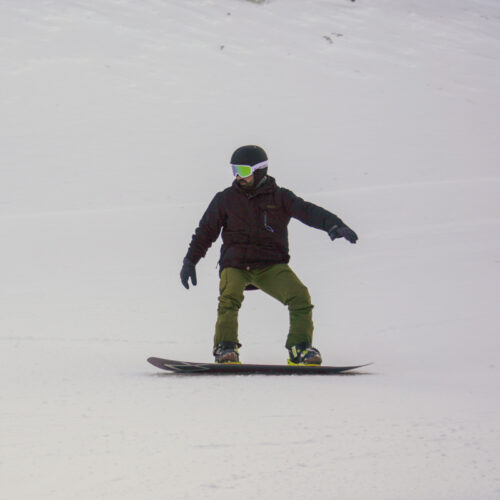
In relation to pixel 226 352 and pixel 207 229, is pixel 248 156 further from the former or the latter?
pixel 226 352

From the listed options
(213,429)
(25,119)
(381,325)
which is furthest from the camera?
(25,119)

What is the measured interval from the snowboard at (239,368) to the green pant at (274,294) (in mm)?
203

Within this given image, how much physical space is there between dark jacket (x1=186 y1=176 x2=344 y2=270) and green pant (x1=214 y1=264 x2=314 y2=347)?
6cm

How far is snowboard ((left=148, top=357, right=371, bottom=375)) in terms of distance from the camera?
5.00 metres

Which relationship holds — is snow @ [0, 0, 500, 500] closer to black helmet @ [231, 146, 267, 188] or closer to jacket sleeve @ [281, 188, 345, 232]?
jacket sleeve @ [281, 188, 345, 232]

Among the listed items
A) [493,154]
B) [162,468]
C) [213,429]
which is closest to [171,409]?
[213,429]

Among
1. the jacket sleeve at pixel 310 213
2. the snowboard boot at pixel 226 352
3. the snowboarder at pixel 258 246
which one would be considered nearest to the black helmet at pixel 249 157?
the snowboarder at pixel 258 246

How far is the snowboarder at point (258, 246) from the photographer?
17.3 ft

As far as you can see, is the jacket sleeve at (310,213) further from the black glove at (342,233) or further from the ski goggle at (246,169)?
the ski goggle at (246,169)

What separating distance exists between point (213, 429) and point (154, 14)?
19391 millimetres

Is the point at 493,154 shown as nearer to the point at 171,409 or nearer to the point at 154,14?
the point at 154,14

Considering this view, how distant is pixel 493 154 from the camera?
15.5 metres

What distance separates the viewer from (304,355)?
5.26 m

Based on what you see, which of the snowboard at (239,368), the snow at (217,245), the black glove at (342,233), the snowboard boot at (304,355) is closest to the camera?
the snow at (217,245)
